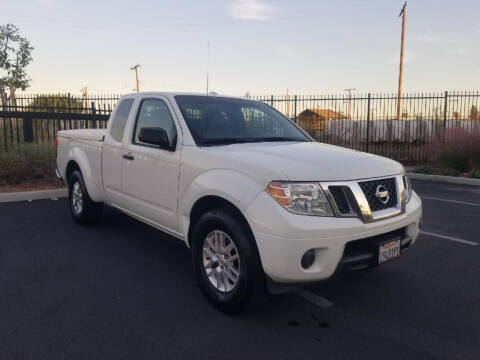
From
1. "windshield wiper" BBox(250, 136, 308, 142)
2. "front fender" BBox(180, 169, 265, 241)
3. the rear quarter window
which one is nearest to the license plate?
"front fender" BBox(180, 169, 265, 241)

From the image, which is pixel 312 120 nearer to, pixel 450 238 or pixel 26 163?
pixel 26 163

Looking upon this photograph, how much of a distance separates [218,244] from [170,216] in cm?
78

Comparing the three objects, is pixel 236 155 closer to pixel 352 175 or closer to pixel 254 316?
pixel 352 175

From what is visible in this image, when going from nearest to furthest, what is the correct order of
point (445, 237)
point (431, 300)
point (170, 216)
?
point (431, 300) → point (170, 216) → point (445, 237)

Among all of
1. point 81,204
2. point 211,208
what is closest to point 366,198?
point 211,208

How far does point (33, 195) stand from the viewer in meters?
8.43

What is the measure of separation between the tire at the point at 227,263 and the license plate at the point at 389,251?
943 mm

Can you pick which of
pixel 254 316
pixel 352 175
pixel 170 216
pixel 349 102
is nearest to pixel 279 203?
pixel 352 175

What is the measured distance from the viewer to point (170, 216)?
158 inches

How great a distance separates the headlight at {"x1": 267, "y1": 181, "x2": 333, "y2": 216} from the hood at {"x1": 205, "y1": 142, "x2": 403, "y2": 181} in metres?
0.06

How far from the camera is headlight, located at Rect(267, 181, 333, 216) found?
2955 millimetres

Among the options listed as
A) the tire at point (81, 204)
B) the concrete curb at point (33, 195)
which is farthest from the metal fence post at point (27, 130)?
the tire at point (81, 204)

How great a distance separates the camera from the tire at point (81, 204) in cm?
582

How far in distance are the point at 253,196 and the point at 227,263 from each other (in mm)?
684
